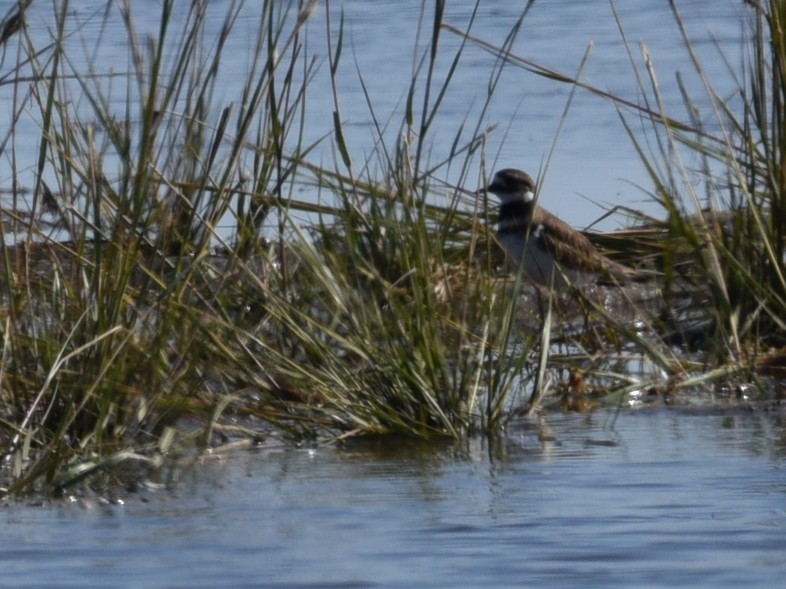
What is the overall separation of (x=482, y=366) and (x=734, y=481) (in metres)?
0.76

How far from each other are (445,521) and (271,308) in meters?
1.01

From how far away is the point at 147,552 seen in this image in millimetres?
3719

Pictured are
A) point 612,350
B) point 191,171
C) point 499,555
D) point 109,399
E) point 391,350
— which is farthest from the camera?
point 612,350

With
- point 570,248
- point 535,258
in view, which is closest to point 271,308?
point 535,258

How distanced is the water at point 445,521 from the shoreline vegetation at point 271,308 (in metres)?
0.14

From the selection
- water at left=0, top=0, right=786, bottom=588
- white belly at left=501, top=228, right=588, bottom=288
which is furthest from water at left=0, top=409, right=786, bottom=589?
white belly at left=501, top=228, right=588, bottom=288

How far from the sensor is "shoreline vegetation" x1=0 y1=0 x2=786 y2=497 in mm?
4203

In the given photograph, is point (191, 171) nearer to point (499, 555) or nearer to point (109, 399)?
point (109, 399)

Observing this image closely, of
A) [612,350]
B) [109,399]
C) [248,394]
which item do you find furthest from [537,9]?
[109,399]

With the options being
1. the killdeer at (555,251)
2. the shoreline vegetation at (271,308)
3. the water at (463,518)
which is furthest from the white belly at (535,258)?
the water at (463,518)

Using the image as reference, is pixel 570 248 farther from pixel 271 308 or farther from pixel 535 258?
pixel 271 308

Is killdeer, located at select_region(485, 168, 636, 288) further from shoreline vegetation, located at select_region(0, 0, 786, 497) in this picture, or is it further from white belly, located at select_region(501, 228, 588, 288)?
shoreline vegetation, located at select_region(0, 0, 786, 497)

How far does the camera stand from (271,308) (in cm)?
472

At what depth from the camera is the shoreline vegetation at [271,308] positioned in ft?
13.8
